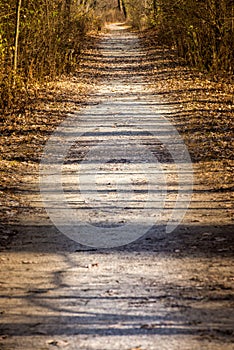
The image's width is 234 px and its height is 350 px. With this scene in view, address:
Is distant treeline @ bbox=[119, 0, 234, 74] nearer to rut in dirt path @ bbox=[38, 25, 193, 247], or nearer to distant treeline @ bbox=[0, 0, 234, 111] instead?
distant treeline @ bbox=[0, 0, 234, 111]

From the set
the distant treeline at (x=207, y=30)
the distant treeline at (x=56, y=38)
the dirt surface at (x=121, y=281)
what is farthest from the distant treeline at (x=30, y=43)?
the dirt surface at (x=121, y=281)

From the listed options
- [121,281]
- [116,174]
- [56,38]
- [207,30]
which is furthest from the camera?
[207,30]

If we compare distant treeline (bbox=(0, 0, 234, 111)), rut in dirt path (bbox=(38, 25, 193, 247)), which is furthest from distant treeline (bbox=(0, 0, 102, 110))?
rut in dirt path (bbox=(38, 25, 193, 247))

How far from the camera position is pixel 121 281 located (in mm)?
6012

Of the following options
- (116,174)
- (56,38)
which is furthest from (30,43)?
(116,174)

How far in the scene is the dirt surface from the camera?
16.3ft

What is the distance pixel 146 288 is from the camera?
19.2ft

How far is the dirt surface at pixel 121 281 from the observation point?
495 cm

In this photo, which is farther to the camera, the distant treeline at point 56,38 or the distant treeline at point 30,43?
the distant treeline at point 56,38

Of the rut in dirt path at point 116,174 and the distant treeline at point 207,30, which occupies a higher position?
the distant treeline at point 207,30

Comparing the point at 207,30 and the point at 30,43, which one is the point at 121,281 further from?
the point at 207,30

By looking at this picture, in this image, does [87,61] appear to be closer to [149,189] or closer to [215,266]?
[149,189]

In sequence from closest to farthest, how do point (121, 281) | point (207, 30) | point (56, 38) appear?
point (121, 281), point (56, 38), point (207, 30)

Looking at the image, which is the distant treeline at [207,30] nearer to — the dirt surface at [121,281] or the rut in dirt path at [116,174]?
the rut in dirt path at [116,174]
